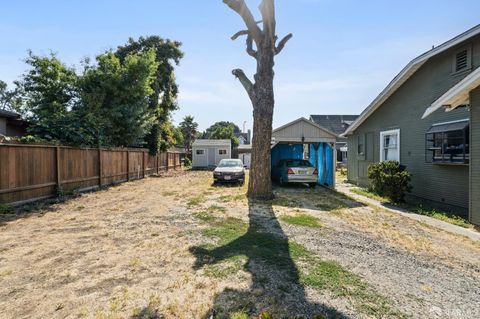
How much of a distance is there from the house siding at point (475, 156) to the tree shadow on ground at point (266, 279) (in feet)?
16.5

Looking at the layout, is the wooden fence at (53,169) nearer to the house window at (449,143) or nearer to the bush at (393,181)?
the bush at (393,181)

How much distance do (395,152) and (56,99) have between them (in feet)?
58.9

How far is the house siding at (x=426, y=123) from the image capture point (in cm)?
822

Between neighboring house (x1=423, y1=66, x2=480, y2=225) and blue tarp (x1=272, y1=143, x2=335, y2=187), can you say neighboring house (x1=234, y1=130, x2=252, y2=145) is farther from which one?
neighboring house (x1=423, y1=66, x2=480, y2=225)

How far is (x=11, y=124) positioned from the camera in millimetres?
14938

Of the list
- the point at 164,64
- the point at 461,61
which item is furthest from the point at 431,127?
the point at 164,64

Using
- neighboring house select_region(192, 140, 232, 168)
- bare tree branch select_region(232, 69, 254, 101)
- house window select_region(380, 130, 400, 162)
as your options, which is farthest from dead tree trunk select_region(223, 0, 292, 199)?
neighboring house select_region(192, 140, 232, 168)

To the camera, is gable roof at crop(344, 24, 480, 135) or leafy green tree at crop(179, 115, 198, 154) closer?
gable roof at crop(344, 24, 480, 135)

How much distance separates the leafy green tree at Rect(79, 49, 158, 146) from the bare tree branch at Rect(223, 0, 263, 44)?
8.65 metres

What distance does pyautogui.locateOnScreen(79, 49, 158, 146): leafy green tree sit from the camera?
14.8 metres

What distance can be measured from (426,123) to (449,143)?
5.34 ft

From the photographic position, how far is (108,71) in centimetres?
1528

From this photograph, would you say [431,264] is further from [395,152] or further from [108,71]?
[108,71]

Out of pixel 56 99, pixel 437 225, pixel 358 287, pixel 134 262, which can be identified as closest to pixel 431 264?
pixel 358 287
